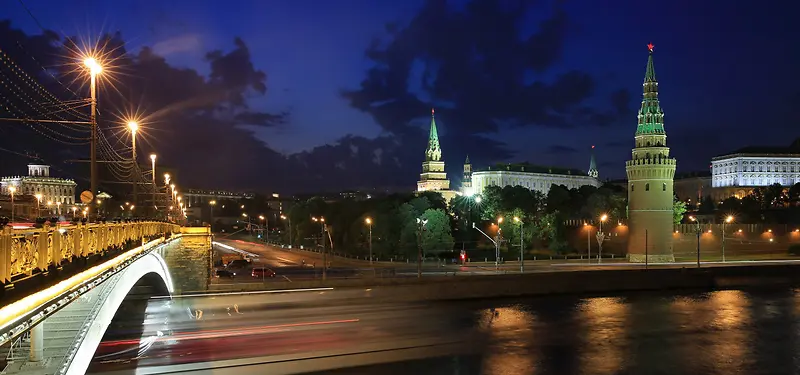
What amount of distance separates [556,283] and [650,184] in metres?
28.5

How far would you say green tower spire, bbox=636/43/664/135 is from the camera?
73812 mm

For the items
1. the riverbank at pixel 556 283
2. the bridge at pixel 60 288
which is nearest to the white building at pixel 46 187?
the riverbank at pixel 556 283

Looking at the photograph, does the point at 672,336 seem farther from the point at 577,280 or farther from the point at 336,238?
the point at 336,238

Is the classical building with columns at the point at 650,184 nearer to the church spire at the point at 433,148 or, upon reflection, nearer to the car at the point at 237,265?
the car at the point at 237,265

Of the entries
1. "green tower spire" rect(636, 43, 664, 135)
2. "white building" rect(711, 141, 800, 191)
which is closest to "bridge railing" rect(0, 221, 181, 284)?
"green tower spire" rect(636, 43, 664, 135)

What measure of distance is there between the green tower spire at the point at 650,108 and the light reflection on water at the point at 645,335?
27.7 m

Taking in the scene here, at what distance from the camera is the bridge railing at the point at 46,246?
25.2 ft

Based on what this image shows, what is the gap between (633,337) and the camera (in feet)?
115

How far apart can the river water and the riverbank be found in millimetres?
1496

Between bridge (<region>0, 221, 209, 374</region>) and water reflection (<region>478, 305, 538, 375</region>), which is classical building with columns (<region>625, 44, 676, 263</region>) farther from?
bridge (<region>0, 221, 209, 374</region>)

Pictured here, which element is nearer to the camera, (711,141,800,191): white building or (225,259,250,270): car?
(225,259,250,270): car

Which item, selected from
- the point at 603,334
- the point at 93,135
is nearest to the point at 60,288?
the point at 93,135

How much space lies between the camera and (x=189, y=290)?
1513 inches

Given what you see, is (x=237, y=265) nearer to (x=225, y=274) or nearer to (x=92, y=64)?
(x=225, y=274)
